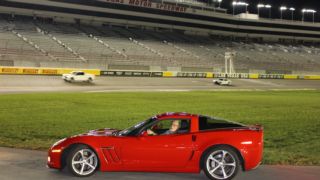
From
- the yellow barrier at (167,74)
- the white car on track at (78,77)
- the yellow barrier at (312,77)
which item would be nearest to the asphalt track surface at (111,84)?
the white car on track at (78,77)

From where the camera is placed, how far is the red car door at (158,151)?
7332 mm

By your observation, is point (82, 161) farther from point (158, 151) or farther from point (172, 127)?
point (172, 127)

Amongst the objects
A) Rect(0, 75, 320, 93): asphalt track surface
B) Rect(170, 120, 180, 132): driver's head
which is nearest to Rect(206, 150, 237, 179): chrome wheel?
Rect(170, 120, 180, 132): driver's head

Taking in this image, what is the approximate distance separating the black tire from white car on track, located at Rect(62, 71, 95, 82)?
133 ft

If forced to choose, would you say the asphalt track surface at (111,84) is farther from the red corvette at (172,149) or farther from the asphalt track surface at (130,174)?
the red corvette at (172,149)

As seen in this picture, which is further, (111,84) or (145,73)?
(145,73)

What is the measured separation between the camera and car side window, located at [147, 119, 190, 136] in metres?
7.50

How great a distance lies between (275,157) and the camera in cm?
945

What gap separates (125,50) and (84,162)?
58.6m

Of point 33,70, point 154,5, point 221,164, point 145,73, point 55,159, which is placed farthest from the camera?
point 154,5

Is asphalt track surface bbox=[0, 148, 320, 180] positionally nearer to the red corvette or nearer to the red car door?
the red corvette

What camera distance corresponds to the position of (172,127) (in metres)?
7.56

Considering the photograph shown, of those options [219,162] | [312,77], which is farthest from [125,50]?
[219,162]

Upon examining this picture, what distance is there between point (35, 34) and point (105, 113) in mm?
45609
